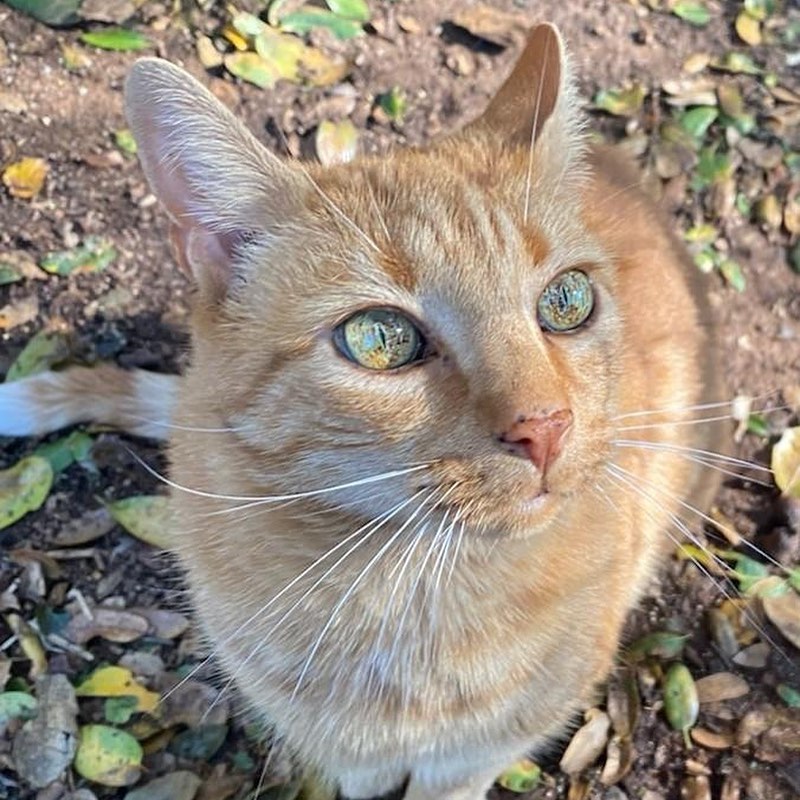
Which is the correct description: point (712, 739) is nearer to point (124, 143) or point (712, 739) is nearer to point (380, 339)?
point (380, 339)

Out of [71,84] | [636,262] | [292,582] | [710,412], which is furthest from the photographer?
[71,84]

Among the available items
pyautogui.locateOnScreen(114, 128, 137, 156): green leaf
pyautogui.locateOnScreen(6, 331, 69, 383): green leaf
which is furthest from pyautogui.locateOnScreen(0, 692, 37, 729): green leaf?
pyautogui.locateOnScreen(114, 128, 137, 156): green leaf

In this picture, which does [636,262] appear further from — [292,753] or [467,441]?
[292,753]

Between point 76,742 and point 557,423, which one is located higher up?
point 557,423

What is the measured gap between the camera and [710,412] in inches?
114

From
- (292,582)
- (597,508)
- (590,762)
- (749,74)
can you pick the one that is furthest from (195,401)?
(749,74)

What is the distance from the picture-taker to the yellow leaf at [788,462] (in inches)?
122

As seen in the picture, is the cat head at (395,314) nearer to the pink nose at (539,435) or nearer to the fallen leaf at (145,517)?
the pink nose at (539,435)

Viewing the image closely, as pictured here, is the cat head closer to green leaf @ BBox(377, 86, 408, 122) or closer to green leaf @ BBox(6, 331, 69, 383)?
green leaf @ BBox(6, 331, 69, 383)

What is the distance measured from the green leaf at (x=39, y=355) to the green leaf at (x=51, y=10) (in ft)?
3.95

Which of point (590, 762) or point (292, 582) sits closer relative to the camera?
point (292, 582)

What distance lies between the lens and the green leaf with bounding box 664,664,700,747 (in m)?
2.76

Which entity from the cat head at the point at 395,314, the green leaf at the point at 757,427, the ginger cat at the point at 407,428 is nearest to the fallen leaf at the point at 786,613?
the green leaf at the point at 757,427

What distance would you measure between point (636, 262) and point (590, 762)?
125 cm
